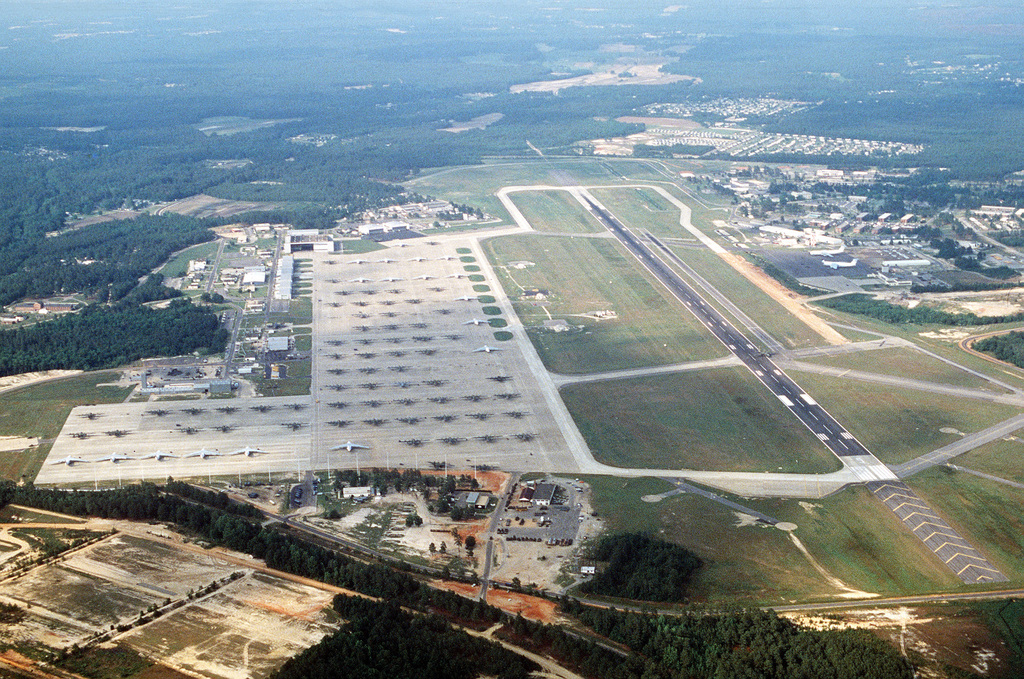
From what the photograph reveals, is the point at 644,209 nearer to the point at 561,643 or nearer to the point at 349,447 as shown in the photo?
the point at 349,447

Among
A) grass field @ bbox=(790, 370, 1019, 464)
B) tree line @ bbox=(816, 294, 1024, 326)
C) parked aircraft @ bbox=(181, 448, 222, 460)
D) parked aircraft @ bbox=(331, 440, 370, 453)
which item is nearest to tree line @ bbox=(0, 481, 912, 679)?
parked aircraft @ bbox=(331, 440, 370, 453)

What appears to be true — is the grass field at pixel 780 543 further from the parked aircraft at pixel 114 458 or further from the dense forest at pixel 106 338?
the dense forest at pixel 106 338

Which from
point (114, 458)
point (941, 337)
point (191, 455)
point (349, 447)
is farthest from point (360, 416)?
point (941, 337)

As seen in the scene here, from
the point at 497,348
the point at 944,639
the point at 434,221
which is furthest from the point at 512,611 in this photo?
the point at 434,221

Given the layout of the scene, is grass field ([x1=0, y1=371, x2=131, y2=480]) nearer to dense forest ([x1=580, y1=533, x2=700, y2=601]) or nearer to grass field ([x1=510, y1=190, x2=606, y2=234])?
dense forest ([x1=580, y1=533, x2=700, y2=601])

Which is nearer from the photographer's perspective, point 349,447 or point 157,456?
point 157,456
